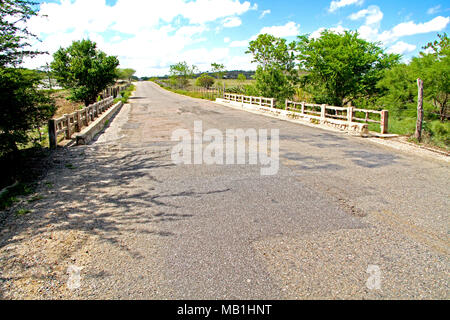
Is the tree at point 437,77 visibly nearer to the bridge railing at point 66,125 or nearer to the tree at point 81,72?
the bridge railing at point 66,125

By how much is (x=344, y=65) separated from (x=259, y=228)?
763 inches

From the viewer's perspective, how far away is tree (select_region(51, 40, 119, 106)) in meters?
31.2

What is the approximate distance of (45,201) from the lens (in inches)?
219

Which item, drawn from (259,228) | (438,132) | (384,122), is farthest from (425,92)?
(259,228)

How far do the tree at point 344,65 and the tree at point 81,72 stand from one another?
20.3 m

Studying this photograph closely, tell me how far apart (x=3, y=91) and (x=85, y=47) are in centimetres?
3022

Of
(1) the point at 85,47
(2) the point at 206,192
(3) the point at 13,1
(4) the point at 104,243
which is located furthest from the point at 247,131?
(1) the point at 85,47

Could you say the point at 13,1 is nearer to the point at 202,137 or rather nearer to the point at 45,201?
the point at 45,201

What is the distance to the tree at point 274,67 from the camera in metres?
27.7

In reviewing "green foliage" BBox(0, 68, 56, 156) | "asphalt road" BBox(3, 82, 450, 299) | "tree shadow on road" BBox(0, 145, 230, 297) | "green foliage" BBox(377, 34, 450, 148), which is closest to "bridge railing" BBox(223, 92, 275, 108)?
"green foliage" BBox(377, 34, 450, 148)

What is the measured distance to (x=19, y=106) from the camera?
8.17 m

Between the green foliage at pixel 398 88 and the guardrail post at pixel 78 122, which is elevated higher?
the green foliage at pixel 398 88

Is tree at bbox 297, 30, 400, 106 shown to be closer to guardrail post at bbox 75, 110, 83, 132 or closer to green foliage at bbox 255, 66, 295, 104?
green foliage at bbox 255, 66, 295, 104

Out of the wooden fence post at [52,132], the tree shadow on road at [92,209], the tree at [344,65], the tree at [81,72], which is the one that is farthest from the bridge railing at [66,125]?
the tree at [81,72]
